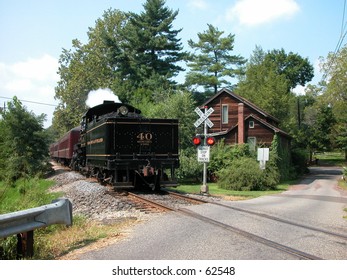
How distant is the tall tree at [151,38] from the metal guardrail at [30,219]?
68.9 ft

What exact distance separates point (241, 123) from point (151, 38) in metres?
10.5

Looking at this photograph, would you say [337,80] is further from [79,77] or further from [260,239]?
[260,239]

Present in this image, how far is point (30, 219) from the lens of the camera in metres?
6.46

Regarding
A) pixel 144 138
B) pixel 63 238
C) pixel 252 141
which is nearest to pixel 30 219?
pixel 63 238

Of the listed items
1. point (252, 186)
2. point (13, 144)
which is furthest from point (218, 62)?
point (252, 186)

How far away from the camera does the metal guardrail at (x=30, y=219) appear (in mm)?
6004

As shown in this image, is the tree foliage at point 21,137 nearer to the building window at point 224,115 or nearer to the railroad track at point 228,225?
the building window at point 224,115

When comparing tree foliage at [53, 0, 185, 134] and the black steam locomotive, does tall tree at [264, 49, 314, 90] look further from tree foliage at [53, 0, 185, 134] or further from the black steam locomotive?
the black steam locomotive

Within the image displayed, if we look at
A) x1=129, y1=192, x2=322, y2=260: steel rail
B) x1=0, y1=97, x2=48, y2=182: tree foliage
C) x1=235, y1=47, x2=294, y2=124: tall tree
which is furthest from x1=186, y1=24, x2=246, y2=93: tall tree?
x1=129, y1=192, x2=322, y2=260: steel rail

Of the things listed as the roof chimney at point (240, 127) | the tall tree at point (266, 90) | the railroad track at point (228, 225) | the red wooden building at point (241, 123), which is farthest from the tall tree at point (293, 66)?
the railroad track at point (228, 225)

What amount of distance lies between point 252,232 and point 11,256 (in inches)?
168

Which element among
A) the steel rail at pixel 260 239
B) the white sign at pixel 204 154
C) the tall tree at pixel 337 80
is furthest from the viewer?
the tall tree at pixel 337 80

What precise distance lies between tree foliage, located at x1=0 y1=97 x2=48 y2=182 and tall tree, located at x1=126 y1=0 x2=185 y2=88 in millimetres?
9308
